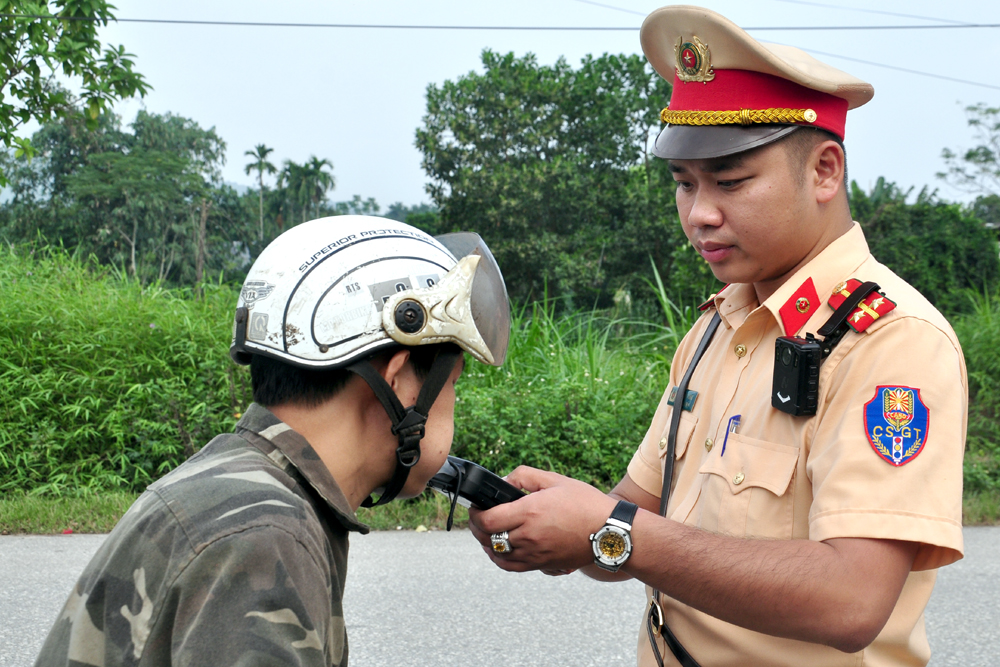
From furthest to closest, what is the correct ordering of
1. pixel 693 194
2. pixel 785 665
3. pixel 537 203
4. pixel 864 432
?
pixel 537 203
pixel 693 194
pixel 785 665
pixel 864 432

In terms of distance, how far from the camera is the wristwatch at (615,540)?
1606 mm

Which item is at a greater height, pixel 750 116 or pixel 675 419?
pixel 750 116

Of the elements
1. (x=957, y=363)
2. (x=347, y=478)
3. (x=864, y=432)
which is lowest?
(x=347, y=478)

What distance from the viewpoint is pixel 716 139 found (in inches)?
71.3

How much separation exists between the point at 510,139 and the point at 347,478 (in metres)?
22.3

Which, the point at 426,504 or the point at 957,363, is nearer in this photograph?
the point at 957,363

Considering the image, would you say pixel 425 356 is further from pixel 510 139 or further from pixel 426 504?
pixel 510 139

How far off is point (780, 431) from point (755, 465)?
3.2 inches

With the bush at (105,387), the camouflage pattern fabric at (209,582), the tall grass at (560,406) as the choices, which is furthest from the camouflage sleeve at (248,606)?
the bush at (105,387)

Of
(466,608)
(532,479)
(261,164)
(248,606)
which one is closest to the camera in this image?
(248,606)

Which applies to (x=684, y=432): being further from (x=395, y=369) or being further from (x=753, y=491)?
(x=395, y=369)

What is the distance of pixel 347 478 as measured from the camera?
159cm

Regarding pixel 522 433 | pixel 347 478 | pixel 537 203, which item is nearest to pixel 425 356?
pixel 347 478

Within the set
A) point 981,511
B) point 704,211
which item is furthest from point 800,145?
point 981,511
